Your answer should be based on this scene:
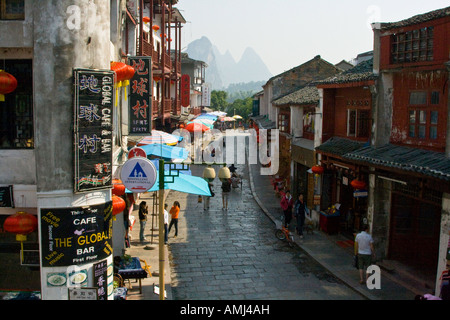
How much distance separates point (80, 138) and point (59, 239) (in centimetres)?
206

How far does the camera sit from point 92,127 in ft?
32.9

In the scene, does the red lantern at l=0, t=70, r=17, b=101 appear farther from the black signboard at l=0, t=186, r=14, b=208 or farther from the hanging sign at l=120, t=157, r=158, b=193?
the hanging sign at l=120, t=157, r=158, b=193

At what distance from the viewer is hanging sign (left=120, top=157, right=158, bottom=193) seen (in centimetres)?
1121

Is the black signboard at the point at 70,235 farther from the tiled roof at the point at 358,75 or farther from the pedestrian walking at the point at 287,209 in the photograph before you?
the pedestrian walking at the point at 287,209

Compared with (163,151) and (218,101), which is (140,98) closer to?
(163,151)

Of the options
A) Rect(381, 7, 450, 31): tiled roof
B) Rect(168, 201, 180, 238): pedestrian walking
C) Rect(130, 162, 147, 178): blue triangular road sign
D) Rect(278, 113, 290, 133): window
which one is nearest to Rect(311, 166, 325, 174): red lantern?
Rect(168, 201, 180, 238): pedestrian walking

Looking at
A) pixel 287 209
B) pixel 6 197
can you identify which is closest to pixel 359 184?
pixel 287 209

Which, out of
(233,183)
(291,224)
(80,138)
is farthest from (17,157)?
(233,183)

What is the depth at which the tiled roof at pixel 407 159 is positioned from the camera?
1120cm

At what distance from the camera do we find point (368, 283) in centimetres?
1373

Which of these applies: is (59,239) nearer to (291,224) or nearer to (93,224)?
(93,224)

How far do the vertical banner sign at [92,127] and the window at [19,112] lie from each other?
1.41 metres

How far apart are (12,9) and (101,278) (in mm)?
5885

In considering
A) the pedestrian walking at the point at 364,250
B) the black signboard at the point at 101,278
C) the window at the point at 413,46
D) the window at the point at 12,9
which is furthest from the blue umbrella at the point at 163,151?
the window at the point at 12,9
